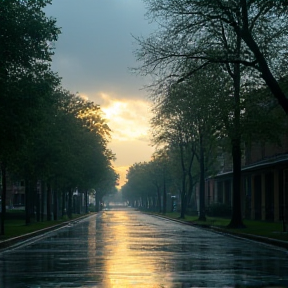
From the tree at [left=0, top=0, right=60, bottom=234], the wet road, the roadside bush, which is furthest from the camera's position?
the roadside bush

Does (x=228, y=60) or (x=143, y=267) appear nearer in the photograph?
(x=143, y=267)

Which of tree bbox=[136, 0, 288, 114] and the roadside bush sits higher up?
tree bbox=[136, 0, 288, 114]

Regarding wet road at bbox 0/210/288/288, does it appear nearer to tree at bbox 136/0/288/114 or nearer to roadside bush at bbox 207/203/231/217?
tree at bbox 136/0/288/114

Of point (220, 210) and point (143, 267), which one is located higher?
point (220, 210)

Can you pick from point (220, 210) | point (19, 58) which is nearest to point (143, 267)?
point (19, 58)

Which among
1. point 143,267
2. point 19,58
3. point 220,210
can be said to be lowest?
point 143,267

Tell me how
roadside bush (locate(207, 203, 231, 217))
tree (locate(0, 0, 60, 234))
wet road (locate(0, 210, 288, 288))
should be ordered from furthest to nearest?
1. roadside bush (locate(207, 203, 231, 217))
2. tree (locate(0, 0, 60, 234))
3. wet road (locate(0, 210, 288, 288))

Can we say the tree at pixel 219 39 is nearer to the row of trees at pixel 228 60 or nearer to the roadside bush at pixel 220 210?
the row of trees at pixel 228 60

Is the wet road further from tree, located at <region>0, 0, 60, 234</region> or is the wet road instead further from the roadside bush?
the roadside bush

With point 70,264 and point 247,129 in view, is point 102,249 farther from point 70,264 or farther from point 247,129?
point 247,129

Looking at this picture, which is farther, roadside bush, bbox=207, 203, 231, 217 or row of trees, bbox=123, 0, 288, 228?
roadside bush, bbox=207, 203, 231, 217

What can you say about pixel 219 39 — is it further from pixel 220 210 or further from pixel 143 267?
pixel 220 210

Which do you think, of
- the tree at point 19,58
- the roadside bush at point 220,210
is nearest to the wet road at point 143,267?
the tree at point 19,58

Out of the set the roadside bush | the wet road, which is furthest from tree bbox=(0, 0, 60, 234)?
the roadside bush
